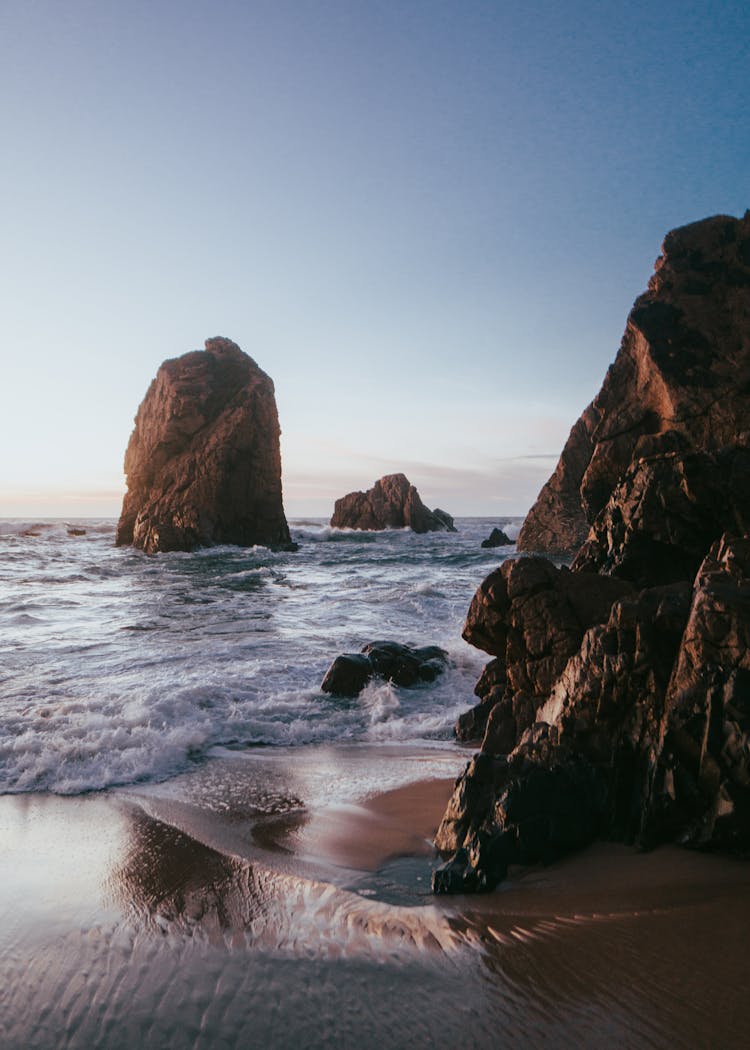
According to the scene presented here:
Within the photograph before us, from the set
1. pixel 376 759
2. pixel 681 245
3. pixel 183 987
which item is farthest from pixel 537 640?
pixel 681 245

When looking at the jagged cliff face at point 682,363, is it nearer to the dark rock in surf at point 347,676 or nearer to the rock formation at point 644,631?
the rock formation at point 644,631

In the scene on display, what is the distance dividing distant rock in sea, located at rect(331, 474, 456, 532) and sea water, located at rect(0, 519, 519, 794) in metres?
39.7

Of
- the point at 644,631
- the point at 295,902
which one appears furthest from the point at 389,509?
the point at 295,902

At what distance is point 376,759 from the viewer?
6.07 metres

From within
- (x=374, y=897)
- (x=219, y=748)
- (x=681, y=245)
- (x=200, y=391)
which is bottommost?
(x=219, y=748)

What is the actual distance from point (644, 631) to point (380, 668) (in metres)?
5.50

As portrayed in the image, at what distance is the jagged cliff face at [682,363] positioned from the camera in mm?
9094

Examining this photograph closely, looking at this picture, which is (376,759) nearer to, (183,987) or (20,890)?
(20,890)

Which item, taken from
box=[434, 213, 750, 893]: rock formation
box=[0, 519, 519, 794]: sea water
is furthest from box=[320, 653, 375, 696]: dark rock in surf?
box=[434, 213, 750, 893]: rock formation

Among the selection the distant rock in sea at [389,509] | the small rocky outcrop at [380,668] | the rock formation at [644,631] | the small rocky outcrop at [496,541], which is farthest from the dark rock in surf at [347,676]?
the distant rock in sea at [389,509]

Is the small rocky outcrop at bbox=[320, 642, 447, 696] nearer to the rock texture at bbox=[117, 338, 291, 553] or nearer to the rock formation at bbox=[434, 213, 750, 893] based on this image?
the rock formation at bbox=[434, 213, 750, 893]

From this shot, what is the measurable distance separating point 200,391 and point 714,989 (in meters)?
46.6

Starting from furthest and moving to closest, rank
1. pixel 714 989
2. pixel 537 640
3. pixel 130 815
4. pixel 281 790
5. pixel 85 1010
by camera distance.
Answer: pixel 537 640 → pixel 281 790 → pixel 130 815 → pixel 85 1010 → pixel 714 989

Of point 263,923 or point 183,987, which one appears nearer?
point 183,987
